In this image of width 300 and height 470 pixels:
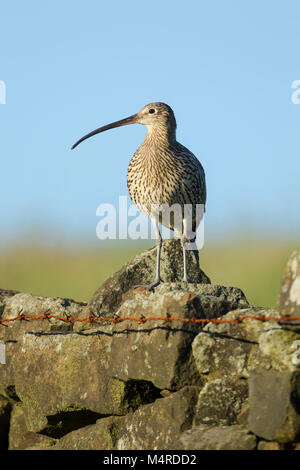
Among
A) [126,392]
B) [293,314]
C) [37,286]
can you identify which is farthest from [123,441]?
[37,286]

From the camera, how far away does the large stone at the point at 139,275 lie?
298 inches

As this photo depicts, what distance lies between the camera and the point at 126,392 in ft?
21.0

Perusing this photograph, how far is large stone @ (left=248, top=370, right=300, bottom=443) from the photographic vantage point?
16.2 ft

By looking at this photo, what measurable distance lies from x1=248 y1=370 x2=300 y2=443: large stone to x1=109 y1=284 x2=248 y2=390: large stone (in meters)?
0.79

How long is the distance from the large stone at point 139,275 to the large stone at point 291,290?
8.83 ft

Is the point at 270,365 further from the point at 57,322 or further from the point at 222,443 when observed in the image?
the point at 57,322

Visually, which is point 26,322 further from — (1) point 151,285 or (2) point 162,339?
(2) point 162,339

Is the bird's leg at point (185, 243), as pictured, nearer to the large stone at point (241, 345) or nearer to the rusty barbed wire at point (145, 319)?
the rusty barbed wire at point (145, 319)

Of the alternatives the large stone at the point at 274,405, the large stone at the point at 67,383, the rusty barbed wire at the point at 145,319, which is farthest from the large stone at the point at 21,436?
the large stone at the point at 274,405

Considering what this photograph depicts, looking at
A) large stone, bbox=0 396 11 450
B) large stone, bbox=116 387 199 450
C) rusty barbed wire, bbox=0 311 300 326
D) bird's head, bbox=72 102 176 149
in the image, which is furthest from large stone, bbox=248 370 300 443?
bird's head, bbox=72 102 176 149

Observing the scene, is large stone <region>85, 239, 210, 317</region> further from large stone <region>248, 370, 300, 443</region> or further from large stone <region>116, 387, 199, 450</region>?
large stone <region>248, 370, 300, 443</region>

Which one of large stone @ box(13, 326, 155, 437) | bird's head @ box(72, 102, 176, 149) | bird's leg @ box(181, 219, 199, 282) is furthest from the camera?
bird's head @ box(72, 102, 176, 149)

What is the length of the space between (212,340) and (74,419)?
1.91 meters

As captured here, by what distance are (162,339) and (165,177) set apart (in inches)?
145
